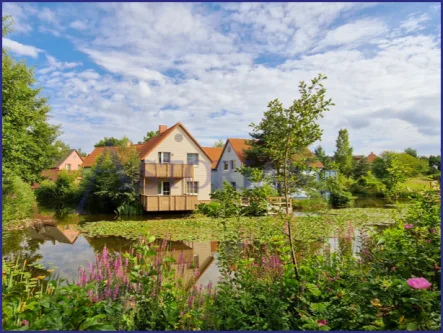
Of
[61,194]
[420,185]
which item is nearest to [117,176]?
[61,194]

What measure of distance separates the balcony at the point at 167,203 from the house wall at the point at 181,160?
2348 mm

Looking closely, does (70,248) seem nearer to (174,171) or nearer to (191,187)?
(174,171)

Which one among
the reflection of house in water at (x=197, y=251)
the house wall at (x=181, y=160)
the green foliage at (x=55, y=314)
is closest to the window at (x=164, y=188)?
the house wall at (x=181, y=160)

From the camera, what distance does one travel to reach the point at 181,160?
20.4 metres

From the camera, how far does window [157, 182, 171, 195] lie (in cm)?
1942

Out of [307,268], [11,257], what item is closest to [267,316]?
[307,268]

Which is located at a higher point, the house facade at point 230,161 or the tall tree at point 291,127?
the house facade at point 230,161

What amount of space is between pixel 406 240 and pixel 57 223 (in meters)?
15.2

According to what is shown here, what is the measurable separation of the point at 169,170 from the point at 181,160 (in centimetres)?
183

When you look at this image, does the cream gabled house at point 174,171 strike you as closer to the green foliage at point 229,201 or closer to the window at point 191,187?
the window at point 191,187

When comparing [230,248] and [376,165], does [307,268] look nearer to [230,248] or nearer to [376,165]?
[230,248]

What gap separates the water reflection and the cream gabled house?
5.94 meters

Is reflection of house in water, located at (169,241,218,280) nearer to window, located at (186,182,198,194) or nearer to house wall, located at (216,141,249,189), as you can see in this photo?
window, located at (186,182,198,194)

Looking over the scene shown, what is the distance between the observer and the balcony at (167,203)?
1662 centimetres
